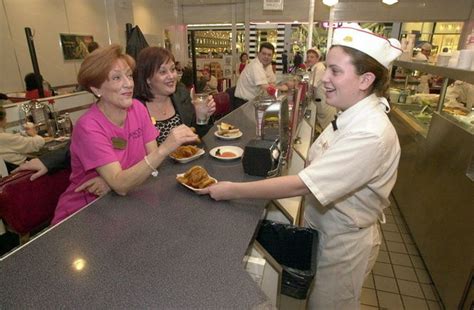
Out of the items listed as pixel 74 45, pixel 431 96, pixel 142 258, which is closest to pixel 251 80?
pixel 431 96

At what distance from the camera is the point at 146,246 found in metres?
0.98

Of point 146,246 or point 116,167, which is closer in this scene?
point 146,246

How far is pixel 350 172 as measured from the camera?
3.72ft

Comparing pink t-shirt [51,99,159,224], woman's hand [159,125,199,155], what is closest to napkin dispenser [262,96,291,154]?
woman's hand [159,125,199,155]

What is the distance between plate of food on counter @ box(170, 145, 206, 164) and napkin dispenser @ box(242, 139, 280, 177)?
0.36 meters

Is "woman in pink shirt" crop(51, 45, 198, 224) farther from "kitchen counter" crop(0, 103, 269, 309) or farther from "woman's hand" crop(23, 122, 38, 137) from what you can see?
"woman's hand" crop(23, 122, 38, 137)

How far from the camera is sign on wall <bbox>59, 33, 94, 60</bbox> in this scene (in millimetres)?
6000

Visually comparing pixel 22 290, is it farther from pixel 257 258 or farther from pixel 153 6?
pixel 153 6

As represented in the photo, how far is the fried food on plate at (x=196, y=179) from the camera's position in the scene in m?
1.36

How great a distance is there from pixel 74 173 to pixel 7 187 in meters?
0.28

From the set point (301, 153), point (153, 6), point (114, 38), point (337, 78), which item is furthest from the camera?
point (153, 6)

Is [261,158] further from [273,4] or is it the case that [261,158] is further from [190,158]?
[273,4]

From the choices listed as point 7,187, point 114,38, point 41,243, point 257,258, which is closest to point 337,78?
point 257,258

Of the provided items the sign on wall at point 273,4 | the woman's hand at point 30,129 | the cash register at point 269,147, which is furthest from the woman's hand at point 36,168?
the sign on wall at point 273,4
